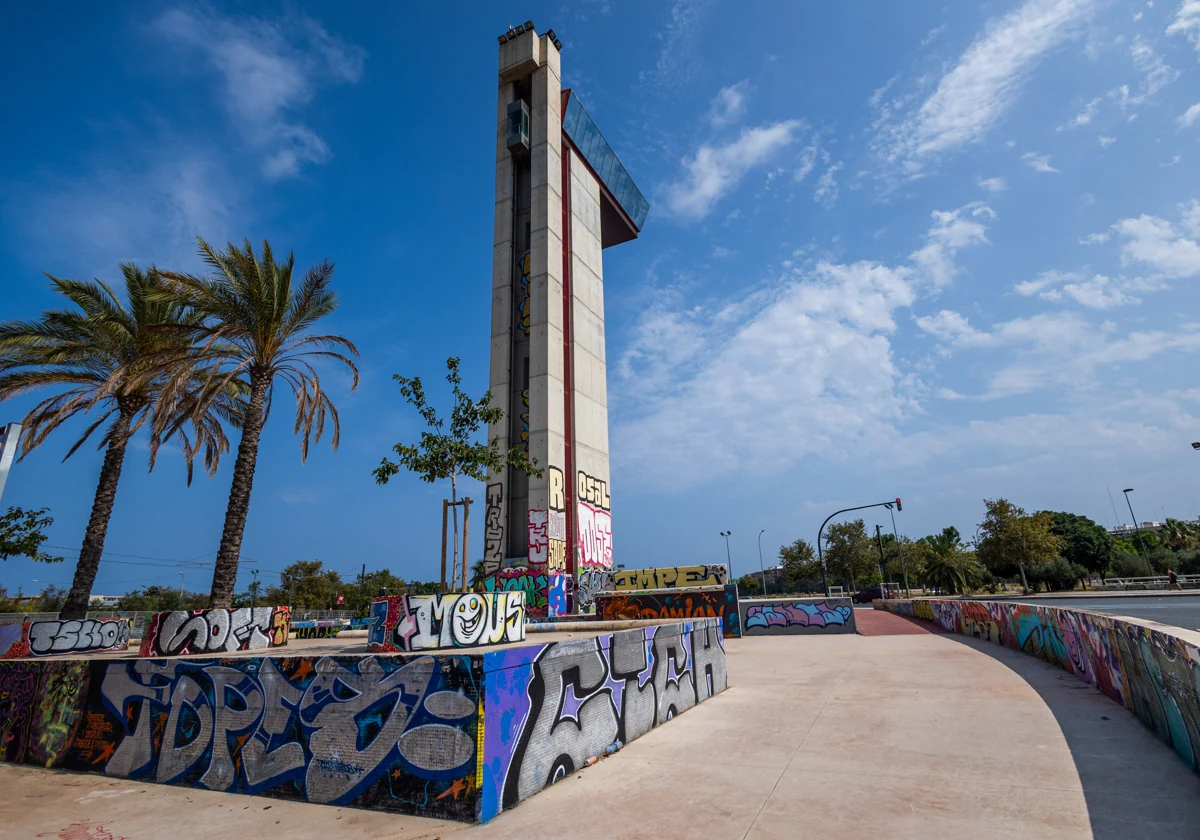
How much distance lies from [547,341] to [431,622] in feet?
72.7

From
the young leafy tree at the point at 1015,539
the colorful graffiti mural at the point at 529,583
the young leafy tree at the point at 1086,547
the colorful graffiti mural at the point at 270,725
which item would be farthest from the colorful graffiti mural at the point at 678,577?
the young leafy tree at the point at 1086,547

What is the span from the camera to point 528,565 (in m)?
27.2

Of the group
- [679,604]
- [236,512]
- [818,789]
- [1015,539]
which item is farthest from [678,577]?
[1015,539]

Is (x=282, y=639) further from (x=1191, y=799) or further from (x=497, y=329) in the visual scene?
(x=497, y=329)

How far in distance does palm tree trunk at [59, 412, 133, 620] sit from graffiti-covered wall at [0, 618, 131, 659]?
4.40 meters

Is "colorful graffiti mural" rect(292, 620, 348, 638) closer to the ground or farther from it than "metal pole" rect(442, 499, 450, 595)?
closer to the ground

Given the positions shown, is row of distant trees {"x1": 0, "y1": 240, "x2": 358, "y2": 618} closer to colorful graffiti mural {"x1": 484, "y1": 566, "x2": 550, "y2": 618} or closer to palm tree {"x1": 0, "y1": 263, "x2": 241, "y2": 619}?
palm tree {"x1": 0, "y1": 263, "x2": 241, "y2": 619}

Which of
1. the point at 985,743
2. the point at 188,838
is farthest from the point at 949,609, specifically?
the point at 188,838

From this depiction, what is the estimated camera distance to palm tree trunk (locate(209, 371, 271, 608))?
51.1 feet

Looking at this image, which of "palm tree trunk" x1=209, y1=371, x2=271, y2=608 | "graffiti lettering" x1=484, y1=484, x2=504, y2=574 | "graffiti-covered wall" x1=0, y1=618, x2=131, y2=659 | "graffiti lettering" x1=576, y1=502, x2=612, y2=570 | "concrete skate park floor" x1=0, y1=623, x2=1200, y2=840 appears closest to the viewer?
"concrete skate park floor" x1=0, y1=623, x2=1200, y2=840

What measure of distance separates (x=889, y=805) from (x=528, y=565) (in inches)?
928

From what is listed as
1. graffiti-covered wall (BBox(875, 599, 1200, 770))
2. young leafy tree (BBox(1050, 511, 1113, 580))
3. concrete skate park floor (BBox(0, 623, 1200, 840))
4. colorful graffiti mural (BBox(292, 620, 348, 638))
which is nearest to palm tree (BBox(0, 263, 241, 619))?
colorful graffiti mural (BBox(292, 620, 348, 638))

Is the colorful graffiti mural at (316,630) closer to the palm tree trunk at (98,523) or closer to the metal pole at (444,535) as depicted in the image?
the palm tree trunk at (98,523)

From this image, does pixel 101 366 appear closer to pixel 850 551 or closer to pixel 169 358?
pixel 169 358
